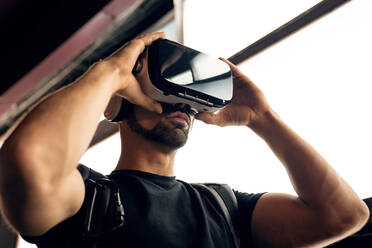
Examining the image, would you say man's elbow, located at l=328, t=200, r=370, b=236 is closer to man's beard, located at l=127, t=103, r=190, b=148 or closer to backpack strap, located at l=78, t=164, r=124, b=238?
man's beard, located at l=127, t=103, r=190, b=148

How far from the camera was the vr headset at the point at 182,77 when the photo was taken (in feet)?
2.61

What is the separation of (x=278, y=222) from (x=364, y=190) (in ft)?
1.12

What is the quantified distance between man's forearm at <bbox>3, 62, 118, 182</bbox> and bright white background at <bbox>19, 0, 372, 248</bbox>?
2.54 ft

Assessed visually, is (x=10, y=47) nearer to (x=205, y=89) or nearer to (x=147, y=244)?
(x=205, y=89)

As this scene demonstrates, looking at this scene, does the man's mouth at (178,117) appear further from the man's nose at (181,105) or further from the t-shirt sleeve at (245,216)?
the t-shirt sleeve at (245,216)

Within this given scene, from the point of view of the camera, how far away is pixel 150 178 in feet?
2.90

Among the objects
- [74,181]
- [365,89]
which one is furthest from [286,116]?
[74,181]

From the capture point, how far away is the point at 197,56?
35.1 inches

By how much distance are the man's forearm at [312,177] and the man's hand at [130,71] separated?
16.7 inches

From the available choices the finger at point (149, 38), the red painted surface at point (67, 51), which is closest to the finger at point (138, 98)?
the finger at point (149, 38)

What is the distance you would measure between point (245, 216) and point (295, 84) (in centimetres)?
56

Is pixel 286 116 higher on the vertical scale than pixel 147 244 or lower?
higher

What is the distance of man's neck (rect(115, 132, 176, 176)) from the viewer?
0.93m

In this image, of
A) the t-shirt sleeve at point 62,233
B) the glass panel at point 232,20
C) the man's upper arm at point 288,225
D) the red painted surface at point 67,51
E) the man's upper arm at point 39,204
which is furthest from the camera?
the red painted surface at point 67,51
